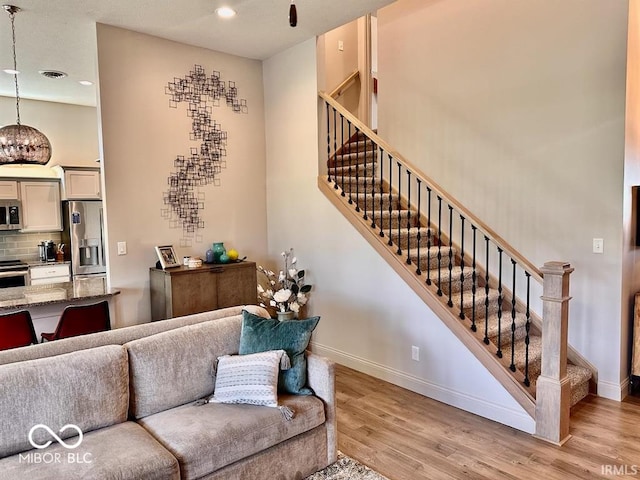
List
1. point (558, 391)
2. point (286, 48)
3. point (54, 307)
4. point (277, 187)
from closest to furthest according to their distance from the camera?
point (558, 391) → point (54, 307) → point (286, 48) → point (277, 187)

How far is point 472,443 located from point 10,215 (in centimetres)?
598

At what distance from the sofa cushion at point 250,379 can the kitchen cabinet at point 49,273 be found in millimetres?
4464

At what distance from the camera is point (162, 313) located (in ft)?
13.8

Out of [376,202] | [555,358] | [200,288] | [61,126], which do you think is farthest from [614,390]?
[61,126]

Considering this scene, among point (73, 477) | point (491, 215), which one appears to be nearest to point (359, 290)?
point (491, 215)

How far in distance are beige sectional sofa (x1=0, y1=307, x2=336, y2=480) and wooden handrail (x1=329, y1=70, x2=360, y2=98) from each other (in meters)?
3.86

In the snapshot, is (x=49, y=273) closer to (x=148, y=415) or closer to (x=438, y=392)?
(x=148, y=415)

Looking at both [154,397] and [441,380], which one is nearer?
[154,397]

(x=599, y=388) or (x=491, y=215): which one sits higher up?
(x=491, y=215)

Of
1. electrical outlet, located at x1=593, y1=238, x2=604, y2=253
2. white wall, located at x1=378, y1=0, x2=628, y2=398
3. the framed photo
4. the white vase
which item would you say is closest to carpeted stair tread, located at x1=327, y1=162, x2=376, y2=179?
white wall, located at x1=378, y1=0, x2=628, y2=398

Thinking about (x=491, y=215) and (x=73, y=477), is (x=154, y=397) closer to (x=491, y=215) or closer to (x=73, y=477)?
(x=73, y=477)

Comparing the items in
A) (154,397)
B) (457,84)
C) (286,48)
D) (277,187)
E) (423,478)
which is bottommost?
(423,478)

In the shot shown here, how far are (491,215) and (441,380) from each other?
1.65 metres

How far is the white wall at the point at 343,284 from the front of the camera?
11.4ft
